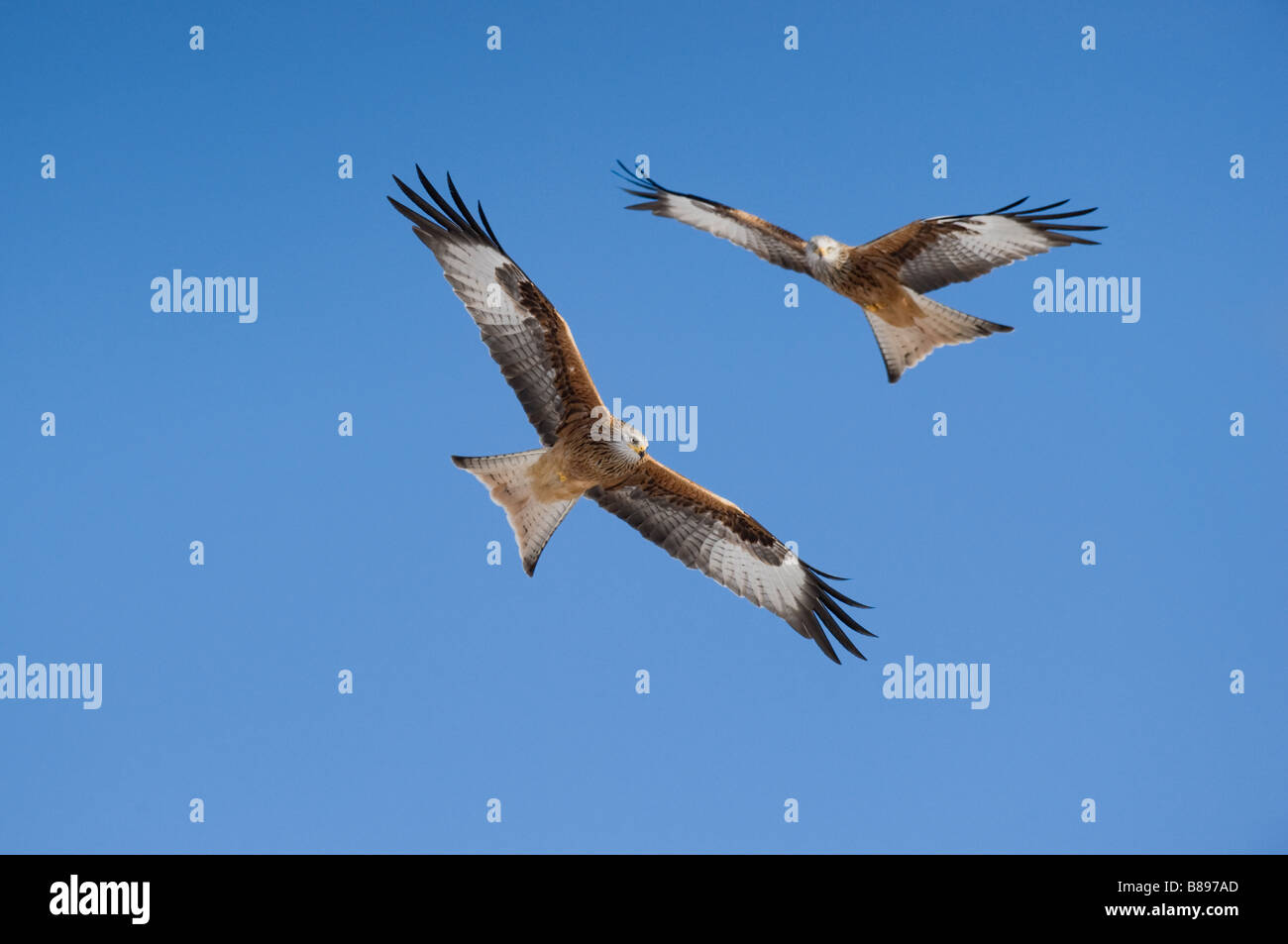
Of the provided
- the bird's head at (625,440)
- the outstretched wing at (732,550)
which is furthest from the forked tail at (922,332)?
the bird's head at (625,440)

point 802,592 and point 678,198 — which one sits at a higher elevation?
point 678,198

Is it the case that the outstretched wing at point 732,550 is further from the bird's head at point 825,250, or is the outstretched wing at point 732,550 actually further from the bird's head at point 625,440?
the bird's head at point 825,250

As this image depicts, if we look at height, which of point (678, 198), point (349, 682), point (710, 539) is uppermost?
point (678, 198)

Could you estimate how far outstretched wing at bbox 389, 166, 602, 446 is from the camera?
7.11m

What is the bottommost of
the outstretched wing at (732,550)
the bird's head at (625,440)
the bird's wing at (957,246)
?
the outstretched wing at (732,550)

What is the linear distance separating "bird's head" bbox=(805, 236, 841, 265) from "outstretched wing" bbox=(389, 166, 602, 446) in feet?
6.87

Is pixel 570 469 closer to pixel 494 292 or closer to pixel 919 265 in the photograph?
pixel 494 292

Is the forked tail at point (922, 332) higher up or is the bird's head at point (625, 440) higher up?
the forked tail at point (922, 332)

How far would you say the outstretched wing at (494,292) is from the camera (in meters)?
7.11

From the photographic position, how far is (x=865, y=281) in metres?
8.51

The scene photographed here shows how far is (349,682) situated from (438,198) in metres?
3.55

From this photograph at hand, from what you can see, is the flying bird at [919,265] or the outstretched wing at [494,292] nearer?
the outstretched wing at [494,292]

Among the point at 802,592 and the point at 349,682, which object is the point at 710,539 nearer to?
the point at 802,592
